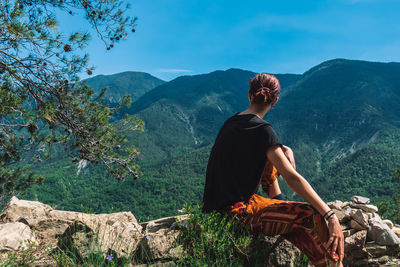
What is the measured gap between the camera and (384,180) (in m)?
116

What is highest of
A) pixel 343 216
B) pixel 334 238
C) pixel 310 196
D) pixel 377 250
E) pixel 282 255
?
pixel 310 196

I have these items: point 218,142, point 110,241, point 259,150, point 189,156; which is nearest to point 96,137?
point 110,241

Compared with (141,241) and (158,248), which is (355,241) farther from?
(141,241)

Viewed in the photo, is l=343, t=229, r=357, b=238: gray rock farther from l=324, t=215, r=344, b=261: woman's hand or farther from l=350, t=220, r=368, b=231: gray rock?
l=324, t=215, r=344, b=261: woman's hand

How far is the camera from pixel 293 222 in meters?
2.15

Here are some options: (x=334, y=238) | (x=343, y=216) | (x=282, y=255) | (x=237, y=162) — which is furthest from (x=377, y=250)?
(x=237, y=162)

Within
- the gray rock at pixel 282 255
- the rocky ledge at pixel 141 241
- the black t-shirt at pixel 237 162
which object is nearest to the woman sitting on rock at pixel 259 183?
the black t-shirt at pixel 237 162

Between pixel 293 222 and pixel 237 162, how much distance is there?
68 centimetres

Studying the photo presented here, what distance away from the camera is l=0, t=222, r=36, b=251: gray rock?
9.32 feet

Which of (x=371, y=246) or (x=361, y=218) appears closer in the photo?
(x=371, y=246)

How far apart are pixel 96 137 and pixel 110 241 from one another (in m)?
3.57

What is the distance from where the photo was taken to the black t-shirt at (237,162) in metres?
2.33

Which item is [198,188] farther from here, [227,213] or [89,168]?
[227,213]

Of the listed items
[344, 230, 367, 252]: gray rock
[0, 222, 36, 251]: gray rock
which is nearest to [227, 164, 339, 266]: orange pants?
[344, 230, 367, 252]: gray rock
